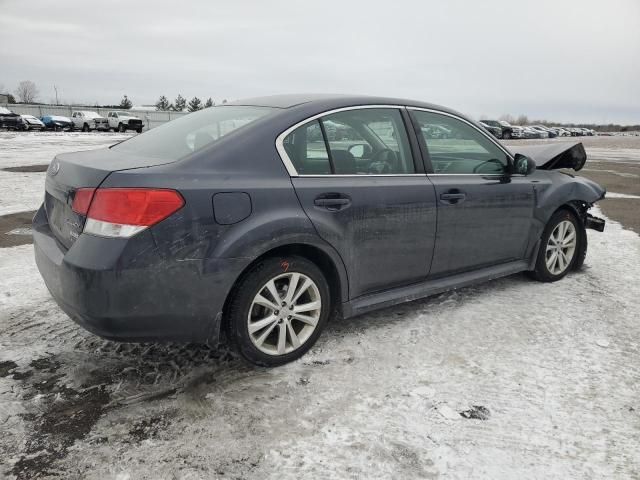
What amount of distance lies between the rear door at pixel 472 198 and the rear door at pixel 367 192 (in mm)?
151

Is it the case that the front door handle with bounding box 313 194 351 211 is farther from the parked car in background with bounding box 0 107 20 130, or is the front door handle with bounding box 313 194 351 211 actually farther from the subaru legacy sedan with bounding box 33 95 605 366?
the parked car in background with bounding box 0 107 20 130

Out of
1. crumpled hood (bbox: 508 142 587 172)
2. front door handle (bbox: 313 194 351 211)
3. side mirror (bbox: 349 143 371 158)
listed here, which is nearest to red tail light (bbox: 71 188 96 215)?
front door handle (bbox: 313 194 351 211)

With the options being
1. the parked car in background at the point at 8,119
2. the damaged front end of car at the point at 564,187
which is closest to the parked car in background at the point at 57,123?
the parked car in background at the point at 8,119

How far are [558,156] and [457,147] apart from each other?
1.32 meters

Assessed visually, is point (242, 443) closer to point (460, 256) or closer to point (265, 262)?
point (265, 262)

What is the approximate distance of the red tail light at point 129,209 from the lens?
2410 millimetres

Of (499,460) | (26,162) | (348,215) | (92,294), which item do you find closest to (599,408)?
(499,460)

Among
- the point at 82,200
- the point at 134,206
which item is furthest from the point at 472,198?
the point at 82,200

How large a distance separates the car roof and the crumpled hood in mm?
1442

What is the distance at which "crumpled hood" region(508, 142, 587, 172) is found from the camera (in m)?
4.61

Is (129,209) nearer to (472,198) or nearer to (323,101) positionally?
(323,101)

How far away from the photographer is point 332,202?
119 inches

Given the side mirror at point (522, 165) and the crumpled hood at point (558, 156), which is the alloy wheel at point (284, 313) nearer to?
the side mirror at point (522, 165)

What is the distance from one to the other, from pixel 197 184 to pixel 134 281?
0.56 meters
